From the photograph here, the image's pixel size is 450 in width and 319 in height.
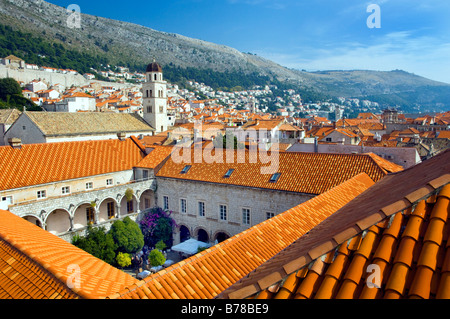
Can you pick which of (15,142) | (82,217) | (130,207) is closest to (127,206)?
(130,207)

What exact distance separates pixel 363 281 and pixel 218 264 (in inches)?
219

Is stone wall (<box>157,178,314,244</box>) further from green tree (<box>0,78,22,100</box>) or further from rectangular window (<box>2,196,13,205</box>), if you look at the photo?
green tree (<box>0,78,22,100</box>)

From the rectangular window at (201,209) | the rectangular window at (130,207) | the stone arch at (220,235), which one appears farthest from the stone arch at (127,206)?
the stone arch at (220,235)

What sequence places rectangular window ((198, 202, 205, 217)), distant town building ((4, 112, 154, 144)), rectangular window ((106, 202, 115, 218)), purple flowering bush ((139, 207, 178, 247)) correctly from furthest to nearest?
1. distant town building ((4, 112, 154, 144))
2. rectangular window ((106, 202, 115, 218))
3. purple flowering bush ((139, 207, 178, 247))
4. rectangular window ((198, 202, 205, 217))

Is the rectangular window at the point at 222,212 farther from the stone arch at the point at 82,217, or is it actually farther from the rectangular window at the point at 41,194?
the rectangular window at the point at 41,194

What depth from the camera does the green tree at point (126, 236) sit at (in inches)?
880

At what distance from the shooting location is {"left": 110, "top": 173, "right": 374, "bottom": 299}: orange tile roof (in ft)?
21.8

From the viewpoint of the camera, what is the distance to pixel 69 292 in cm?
712

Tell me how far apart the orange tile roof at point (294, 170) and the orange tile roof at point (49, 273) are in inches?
498

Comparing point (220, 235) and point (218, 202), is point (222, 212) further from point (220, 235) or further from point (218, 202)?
point (220, 235)

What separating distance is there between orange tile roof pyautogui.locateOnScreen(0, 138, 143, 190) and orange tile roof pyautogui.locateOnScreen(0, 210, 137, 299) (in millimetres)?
12772

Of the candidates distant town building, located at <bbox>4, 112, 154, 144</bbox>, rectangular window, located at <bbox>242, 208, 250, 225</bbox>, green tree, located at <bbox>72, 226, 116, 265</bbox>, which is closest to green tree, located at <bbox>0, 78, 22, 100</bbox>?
distant town building, located at <bbox>4, 112, 154, 144</bbox>

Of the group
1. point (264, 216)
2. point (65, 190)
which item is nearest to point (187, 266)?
point (264, 216)
